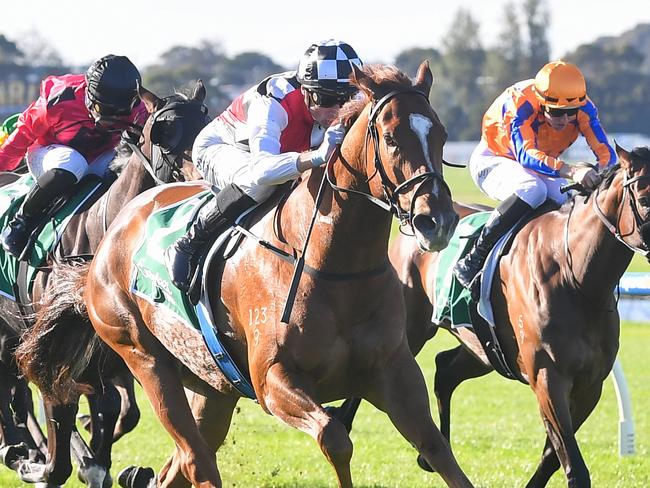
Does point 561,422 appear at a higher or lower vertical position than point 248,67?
higher

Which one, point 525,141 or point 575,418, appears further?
point 525,141

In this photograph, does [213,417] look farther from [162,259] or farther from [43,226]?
[43,226]

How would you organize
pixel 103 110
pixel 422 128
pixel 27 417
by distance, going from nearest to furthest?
1. pixel 422 128
2. pixel 103 110
3. pixel 27 417

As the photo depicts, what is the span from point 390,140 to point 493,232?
263 centimetres

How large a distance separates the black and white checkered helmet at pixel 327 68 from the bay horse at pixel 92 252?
1584mm

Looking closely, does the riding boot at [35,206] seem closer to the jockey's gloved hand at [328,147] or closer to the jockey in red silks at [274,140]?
the jockey in red silks at [274,140]

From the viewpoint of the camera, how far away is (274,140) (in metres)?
5.32

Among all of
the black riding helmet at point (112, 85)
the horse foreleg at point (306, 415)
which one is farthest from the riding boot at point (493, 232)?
the horse foreleg at point (306, 415)

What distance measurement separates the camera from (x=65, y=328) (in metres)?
6.70

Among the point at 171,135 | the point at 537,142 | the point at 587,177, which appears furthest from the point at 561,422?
the point at 171,135

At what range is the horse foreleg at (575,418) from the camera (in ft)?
21.6

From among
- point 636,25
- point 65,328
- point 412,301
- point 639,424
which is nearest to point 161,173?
point 65,328

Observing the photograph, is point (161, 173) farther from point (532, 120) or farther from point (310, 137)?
point (532, 120)

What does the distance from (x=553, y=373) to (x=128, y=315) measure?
6.87 feet
